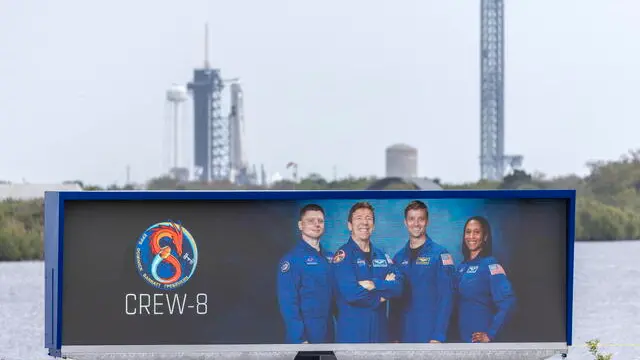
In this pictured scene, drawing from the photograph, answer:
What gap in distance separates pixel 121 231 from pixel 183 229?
72 centimetres

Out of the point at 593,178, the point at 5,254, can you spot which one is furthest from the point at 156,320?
the point at 593,178

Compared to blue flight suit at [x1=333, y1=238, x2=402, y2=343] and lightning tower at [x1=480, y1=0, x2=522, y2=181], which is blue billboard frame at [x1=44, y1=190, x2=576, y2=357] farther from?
lightning tower at [x1=480, y1=0, x2=522, y2=181]

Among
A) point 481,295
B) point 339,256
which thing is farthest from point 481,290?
point 339,256

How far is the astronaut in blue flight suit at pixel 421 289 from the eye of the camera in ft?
64.1

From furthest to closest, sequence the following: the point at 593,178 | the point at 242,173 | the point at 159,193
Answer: the point at 242,173 → the point at 593,178 → the point at 159,193

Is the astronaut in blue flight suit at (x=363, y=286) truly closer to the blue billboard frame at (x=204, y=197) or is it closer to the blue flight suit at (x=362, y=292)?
the blue flight suit at (x=362, y=292)

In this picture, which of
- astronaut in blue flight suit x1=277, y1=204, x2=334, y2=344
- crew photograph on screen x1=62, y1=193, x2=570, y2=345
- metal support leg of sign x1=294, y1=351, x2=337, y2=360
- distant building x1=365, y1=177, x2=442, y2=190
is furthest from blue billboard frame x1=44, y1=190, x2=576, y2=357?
distant building x1=365, y1=177, x2=442, y2=190

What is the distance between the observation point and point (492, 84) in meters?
166

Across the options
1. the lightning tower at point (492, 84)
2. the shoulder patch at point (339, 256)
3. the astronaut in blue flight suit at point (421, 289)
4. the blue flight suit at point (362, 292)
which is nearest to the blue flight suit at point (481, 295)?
the astronaut in blue flight suit at point (421, 289)

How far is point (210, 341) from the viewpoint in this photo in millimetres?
19609

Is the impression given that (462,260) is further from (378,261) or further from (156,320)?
(156,320)

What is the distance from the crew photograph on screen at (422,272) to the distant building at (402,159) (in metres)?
145

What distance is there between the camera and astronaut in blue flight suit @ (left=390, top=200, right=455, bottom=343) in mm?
19531

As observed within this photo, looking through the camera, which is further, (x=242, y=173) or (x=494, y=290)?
(x=242, y=173)
